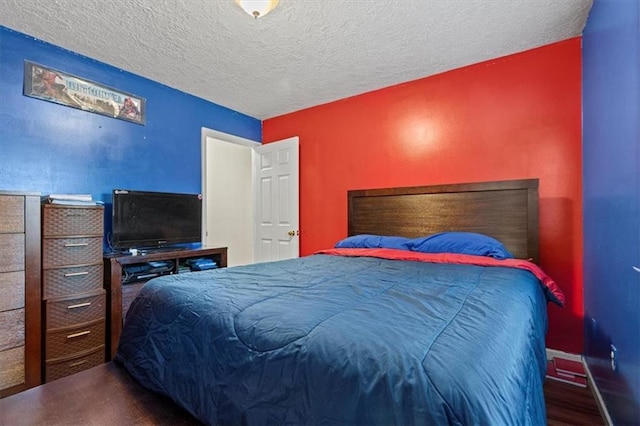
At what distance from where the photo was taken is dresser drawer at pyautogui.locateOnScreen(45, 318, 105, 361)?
210 centimetres

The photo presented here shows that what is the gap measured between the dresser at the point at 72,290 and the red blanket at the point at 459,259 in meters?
1.90

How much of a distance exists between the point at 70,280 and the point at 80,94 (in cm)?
157

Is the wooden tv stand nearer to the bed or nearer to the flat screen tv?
the flat screen tv

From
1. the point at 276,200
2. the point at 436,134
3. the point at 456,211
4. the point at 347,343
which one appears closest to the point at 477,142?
the point at 436,134

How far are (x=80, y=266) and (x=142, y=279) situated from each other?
0.50 metres

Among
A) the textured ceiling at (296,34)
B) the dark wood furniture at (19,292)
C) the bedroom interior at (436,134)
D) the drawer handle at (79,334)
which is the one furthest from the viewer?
the drawer handle at (79,334)

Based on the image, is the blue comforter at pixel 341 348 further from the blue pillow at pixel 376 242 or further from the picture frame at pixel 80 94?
the picture frame at pixel 80 94

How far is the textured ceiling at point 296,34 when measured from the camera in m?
2.00

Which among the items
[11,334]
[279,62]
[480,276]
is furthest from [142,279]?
[480,276]

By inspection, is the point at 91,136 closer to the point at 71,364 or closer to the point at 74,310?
the point at 74,310

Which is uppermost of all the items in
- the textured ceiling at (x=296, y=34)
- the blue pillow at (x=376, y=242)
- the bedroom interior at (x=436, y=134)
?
the textured ceiling at (x=296, y=34)

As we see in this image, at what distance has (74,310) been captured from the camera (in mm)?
2229

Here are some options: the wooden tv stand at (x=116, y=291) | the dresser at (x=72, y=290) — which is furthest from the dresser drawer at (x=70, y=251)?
the wooden tv stand at (x=116, y=291)

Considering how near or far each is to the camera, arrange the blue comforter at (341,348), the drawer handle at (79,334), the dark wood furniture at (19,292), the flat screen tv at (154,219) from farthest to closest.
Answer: the flat screen tv at (154,219) → the drawer handle at (79,334) → the dark wood furniture at (19,292) → the blue comforter at (341,348)
